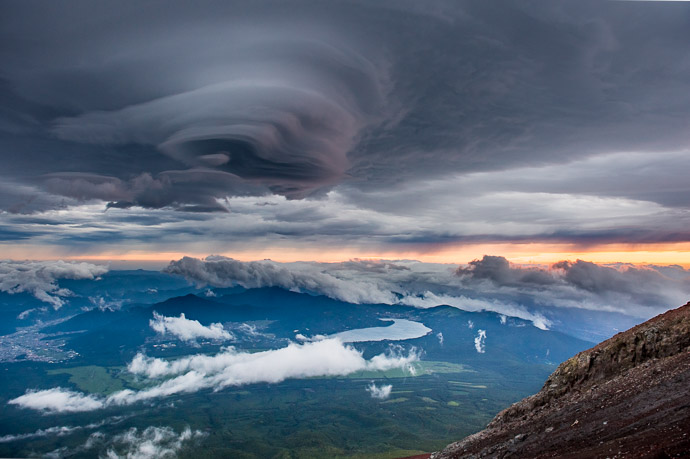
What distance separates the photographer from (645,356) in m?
24.8

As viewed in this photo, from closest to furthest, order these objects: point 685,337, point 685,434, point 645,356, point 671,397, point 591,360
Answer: point 685,434 → point 671,397 → point 685,337 → point 645,356 → point 591,360

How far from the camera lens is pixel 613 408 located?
767 inches

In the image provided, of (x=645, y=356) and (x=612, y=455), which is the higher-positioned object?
(x=645, y=356)

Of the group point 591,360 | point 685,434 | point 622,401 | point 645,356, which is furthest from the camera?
point 591,360

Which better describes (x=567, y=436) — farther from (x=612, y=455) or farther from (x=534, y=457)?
(x=612, y=455)

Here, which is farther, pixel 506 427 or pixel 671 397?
pixel 506 427

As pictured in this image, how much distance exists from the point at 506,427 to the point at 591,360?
8195mm

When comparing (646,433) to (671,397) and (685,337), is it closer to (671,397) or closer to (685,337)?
(671,397)

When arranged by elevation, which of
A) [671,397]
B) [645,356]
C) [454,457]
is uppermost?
[645,356]

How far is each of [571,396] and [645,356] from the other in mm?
5446

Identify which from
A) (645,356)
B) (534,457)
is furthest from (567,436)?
(645,356)

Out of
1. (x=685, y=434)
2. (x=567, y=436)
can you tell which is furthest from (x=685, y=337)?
(x=685, y=434)

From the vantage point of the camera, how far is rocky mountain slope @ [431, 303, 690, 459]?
15000 mm

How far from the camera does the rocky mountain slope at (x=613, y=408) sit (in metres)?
15.0
